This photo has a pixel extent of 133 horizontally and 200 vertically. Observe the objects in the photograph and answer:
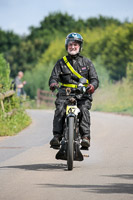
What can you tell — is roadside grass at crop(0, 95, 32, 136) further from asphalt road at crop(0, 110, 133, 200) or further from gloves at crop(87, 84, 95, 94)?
gloves at crop(87, 84, 95, 94)

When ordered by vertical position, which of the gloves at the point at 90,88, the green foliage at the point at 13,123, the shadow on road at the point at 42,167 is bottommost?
the green foliage at the point at 13,123

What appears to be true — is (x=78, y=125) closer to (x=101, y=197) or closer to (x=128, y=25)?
(x=101, y=197)

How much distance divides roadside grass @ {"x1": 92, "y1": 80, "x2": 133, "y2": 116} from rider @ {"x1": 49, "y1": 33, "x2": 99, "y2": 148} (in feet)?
67.2

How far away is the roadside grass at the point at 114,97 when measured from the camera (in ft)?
102

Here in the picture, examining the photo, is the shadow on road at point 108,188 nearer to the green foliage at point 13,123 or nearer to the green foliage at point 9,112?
the green foliage at point 13,123

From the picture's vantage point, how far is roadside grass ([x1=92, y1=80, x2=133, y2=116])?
31.1m

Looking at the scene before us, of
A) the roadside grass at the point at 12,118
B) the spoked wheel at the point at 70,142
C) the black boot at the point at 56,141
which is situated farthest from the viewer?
the roadside grass at the point at 12,118

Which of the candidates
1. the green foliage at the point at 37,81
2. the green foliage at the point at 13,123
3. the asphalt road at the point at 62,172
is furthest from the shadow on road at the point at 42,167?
the green foliage at the point at 37,81

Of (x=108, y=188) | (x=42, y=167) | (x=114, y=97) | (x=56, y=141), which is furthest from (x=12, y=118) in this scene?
(x=114, y=97)

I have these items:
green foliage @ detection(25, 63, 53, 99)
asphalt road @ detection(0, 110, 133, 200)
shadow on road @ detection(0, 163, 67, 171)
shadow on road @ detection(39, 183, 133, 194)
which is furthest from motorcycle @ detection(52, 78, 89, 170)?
green foliage @ detection(25, 63, 53, 99)

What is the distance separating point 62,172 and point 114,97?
952 inches

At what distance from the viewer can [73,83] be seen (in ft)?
31.1

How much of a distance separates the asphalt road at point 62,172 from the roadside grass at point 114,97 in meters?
16.5

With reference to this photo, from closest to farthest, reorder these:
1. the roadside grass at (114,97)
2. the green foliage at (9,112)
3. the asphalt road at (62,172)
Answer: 1. the asphalt road at (62,172)
2. the green foliage at (9,112)
3. the roadside grass at (114,97)
